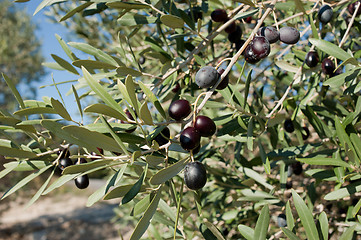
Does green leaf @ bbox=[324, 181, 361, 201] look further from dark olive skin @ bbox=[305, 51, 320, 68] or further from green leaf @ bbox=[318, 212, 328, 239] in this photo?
dark olive skin @ bbox=[305, 51, 320, 68]

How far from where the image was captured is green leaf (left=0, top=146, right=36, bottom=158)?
0.76 metres

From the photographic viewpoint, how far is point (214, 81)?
0.75 metres

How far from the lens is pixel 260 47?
30.4 inches

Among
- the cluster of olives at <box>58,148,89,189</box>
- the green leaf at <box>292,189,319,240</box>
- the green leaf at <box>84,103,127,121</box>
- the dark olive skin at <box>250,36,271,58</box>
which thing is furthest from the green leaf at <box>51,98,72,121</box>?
the green leaf at <box>292,189,319,240</box>

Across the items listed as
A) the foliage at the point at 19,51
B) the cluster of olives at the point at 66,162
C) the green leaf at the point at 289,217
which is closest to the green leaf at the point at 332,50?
the green leaf at the point at 289,217

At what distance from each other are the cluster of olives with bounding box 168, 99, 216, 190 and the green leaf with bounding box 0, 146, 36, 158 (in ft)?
1.41

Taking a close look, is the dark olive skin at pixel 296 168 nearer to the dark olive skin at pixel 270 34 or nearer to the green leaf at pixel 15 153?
the dark olive skin at pixel 270 34

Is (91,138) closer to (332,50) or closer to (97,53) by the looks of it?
(97,53)

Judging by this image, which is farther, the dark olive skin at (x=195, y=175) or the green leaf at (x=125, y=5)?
the green leaf at (x=125, y=5)

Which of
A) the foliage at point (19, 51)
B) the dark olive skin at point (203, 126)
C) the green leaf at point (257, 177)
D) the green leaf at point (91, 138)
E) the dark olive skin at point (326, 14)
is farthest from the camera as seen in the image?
the foliage at point (19, 51)

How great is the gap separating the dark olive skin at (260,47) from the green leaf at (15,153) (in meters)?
0.69

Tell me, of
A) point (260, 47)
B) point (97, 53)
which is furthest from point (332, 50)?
point (97, 53)

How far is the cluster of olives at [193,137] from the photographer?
2.29ft

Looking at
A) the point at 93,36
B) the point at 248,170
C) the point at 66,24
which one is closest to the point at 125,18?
the point at 248,170
